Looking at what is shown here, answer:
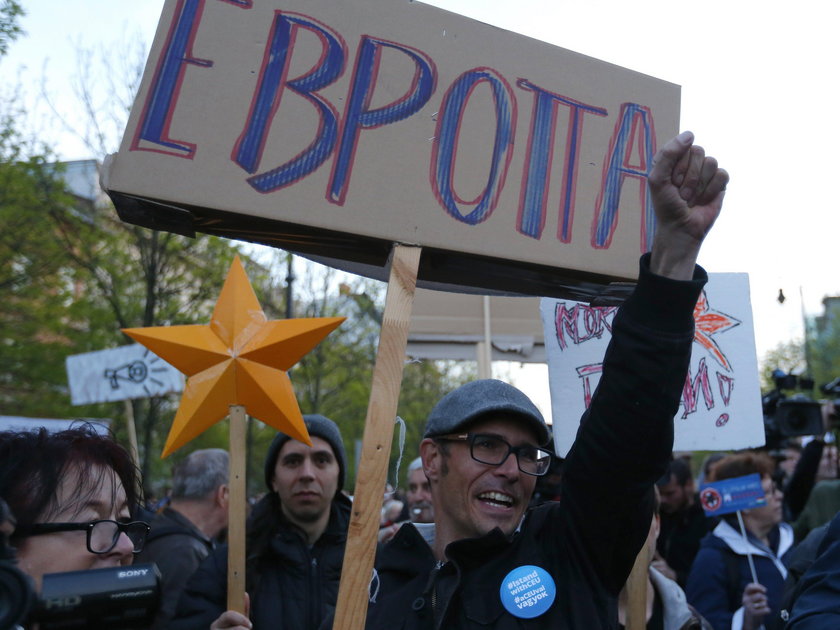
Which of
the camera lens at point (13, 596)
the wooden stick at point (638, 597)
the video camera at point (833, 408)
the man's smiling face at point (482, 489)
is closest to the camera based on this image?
the camera lens at point (13, 596)

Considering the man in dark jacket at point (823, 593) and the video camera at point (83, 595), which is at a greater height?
the man in dark jacket at point (823, 593)

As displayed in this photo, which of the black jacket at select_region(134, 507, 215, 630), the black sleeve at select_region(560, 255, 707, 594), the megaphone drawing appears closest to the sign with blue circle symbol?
the black sleeve at select_region(560, 255, 707, 594)

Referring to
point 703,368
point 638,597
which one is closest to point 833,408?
point 703,368

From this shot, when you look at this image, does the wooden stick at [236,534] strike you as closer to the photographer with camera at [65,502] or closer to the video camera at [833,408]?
the photographer with camera at [65,502]

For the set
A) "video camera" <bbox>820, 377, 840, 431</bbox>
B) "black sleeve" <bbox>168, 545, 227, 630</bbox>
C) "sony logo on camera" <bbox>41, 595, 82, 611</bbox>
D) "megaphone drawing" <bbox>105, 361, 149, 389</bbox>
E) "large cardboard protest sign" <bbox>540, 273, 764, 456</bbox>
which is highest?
"megaphone drawing" <bbox>105, 361, 149, 389</bbox>

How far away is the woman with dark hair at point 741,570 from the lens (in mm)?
3840

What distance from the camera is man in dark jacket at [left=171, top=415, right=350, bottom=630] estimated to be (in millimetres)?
3090

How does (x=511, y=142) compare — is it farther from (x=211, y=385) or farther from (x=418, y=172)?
(x=211, y=385)

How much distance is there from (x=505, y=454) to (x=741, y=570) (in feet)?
8.09

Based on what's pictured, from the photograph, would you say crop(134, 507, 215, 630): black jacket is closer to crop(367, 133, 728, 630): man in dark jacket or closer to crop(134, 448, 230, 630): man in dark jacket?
crop(134, 448, 230, 630): man in dark jacket

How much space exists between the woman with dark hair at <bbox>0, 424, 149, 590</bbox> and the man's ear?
0.75 meters

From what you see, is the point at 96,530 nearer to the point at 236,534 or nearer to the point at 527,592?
the point at 236,534

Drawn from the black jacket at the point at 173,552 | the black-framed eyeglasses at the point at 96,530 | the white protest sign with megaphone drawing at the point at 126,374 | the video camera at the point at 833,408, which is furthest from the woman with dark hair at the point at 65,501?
the white protest sign with megaphone drawing at the point at 126,374

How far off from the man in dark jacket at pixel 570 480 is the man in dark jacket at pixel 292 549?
968mm
